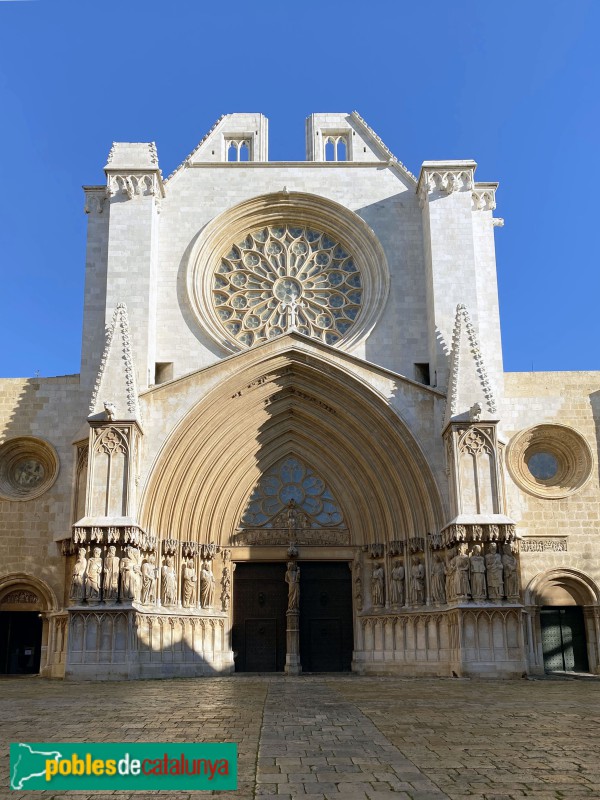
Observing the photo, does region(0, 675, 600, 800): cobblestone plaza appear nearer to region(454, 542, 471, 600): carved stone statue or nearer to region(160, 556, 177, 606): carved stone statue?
region(454, 542, 471, 600): carved stone statue

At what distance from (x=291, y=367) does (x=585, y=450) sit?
21.7ft

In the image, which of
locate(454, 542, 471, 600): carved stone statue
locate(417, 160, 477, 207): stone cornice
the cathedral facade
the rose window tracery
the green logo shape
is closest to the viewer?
the green logo shape

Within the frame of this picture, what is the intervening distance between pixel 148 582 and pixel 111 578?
1.07 metres

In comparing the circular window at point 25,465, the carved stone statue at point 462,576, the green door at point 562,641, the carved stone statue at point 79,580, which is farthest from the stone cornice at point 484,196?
the carved stone statue at point 79,580

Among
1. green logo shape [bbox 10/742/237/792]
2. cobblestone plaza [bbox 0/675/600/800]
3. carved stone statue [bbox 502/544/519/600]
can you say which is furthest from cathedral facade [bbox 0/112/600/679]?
green logo shape [bbox 10/742/237/792]

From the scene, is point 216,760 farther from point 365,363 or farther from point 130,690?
point 365,363

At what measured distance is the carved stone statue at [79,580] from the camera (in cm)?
1566

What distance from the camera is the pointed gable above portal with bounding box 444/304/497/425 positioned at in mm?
16812

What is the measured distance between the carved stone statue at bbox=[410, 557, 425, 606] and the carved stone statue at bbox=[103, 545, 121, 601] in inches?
226

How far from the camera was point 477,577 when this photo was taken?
618 inches

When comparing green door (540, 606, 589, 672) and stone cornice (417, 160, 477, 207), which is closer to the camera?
green door (540, 606, 589, 672)

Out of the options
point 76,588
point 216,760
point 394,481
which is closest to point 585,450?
point 394,481

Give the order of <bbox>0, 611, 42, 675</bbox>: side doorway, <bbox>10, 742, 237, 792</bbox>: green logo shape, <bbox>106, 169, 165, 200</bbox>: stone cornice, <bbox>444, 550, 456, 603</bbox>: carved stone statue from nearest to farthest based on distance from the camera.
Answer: <bbox>10, 742, 237, 792</bbox>: green logo shape, <bbox>444, 550, 456, 603</bbox>: carved stone statue, <bbox>0, 611, 42, 675</bbox>: side doorway, <bbox>106, 169, 165, 200</bbox>: stone cornice

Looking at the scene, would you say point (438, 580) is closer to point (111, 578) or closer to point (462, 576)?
point (462, 576)
